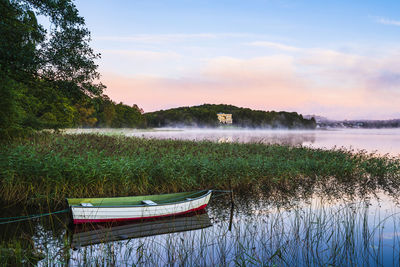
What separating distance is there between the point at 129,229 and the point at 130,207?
2.32 ft

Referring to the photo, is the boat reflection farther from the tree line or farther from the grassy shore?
the tree line

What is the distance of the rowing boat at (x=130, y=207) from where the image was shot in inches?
364

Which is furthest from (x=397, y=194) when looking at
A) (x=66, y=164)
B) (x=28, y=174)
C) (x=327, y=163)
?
(x=28, y=174)

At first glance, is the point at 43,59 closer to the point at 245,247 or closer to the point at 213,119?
the point at 245,247

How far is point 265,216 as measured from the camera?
35.9ft

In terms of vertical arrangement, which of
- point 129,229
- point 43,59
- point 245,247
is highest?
point 43,59

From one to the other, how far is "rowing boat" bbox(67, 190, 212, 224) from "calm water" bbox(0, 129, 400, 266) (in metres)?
0.32

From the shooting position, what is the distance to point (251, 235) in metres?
7.75

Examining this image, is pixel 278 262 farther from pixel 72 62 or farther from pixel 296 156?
pixel 296 156

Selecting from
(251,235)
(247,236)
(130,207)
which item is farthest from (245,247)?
(130,207)

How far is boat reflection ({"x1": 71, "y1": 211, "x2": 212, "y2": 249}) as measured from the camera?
346 inches

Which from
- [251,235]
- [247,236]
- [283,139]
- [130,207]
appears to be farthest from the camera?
[283,139]

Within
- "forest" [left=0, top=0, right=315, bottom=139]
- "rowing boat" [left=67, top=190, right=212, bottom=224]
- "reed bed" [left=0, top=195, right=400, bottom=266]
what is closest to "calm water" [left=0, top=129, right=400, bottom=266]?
"reed bed" [left=0, top=195, right=400, bottom=266]

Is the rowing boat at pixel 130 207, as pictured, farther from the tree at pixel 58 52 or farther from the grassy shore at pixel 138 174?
the tree at pixel 58 52
